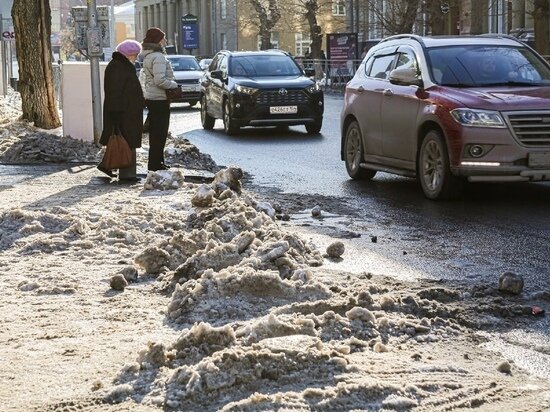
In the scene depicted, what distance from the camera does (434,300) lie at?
776 centimetres

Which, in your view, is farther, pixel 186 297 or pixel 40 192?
pixel 40 192

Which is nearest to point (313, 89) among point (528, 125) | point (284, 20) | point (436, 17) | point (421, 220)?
point (528, 125)

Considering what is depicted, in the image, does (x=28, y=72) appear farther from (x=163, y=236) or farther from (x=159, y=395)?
(x=159, y=395)

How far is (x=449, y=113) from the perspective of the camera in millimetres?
13539

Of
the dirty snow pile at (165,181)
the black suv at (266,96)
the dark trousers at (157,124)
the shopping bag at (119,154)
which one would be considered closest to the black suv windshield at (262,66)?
the black suv at (266,96)

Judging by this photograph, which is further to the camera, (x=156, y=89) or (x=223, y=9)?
(x=223, y=9)

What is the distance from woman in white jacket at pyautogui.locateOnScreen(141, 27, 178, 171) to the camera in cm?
1662

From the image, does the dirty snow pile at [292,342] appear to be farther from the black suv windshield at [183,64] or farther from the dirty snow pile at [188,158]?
the black suv windshield at [183,64]

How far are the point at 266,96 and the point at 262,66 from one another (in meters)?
1.73

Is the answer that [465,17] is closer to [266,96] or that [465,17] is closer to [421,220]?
[266,96]

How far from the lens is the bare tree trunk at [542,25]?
114ft

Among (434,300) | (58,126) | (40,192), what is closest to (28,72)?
(58,126)

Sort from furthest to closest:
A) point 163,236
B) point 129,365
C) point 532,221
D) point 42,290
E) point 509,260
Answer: point 532,221 < point 163,236 < point 509,260 < point 42,290 < point 129,365

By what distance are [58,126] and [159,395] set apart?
67.1 feet
